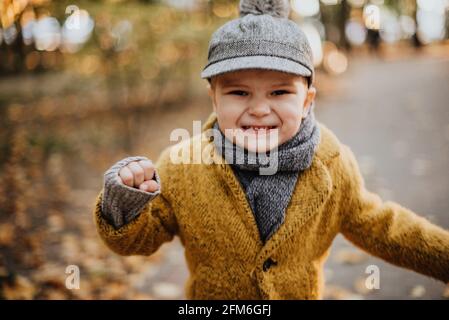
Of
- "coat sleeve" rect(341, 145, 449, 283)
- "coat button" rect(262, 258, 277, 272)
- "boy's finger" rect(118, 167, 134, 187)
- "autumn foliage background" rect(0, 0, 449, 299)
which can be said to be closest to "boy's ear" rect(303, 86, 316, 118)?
"coat sleeve" rect(341, 145, 449, 283)

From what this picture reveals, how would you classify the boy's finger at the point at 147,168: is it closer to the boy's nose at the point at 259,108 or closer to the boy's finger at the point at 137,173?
the boy's finger at the point at 137,173

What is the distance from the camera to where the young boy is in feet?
5.16

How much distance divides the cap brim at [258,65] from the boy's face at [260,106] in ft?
0.16

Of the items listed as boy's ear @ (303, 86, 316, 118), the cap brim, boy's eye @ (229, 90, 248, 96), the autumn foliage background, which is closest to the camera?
the cap brim

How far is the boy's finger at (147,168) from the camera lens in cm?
154

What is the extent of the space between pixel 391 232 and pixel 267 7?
42.8 inches

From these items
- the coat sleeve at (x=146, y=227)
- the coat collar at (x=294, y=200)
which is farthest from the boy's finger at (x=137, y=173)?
the coat collar at (x=294, y=200)

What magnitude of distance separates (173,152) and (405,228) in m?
1.07

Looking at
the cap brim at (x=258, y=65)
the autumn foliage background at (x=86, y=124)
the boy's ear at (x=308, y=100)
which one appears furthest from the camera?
the autumn foliage background at (x=86, y=124)

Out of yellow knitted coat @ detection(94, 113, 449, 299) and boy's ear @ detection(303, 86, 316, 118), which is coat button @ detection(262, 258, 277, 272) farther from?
boy's ear @ detection(303, 86, 316, 118)

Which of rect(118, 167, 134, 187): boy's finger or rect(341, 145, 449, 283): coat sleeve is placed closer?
rect(118, 167, 134, 187): boy's finger

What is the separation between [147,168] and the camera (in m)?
1.54

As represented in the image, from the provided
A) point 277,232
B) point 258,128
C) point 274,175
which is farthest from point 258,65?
point 277,232

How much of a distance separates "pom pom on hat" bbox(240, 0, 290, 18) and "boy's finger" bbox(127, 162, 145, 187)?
2.64 feet
